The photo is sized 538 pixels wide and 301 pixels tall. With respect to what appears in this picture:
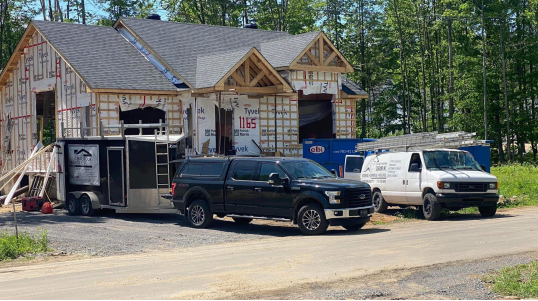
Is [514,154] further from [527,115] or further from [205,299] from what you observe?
[205,299]

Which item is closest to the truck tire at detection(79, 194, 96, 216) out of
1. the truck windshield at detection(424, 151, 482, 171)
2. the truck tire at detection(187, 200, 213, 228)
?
the truck tire at detection(187, 200, 213, 228)

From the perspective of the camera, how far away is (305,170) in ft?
60.4

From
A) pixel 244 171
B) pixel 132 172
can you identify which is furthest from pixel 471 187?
pixel 132 172

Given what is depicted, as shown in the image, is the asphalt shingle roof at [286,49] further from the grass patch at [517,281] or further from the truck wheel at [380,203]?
the grass patch at [517,281]

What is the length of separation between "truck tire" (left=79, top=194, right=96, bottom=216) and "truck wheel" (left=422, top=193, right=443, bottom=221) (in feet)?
33.8

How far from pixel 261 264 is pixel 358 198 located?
577 centimetres

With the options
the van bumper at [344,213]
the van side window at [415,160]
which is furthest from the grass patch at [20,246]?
the van side window at [415,160]

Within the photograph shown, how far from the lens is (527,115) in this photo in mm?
46531

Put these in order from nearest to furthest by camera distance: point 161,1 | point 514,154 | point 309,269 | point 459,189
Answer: point 309,269 → point 459,189 → point 514,154 → point 161,1

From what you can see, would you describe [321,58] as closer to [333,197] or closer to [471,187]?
[471,187]

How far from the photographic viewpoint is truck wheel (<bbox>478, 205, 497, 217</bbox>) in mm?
20864

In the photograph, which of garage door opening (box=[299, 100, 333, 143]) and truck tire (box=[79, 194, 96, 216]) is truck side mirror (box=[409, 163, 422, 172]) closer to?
truck tire (box=[79, 194, 96, 216])

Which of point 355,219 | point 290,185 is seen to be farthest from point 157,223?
point 355,219

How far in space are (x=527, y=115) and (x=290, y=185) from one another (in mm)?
33393
